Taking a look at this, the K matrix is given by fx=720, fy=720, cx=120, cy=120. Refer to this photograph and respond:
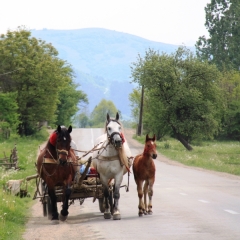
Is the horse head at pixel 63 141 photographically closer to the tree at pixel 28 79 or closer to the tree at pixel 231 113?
the tree at pixel 28 79

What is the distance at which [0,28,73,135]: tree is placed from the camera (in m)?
70.8

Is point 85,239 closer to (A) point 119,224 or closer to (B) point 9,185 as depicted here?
(A) point 119,224

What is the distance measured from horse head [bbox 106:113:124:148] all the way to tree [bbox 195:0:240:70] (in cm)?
9048

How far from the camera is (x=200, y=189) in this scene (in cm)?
2461

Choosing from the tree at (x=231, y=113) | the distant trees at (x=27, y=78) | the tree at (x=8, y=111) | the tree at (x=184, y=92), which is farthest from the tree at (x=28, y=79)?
the tree at (x=231, y=113)

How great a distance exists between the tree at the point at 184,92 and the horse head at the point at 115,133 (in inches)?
1809

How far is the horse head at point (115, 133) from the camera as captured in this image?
15008mm

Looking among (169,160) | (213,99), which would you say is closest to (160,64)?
(213,99)

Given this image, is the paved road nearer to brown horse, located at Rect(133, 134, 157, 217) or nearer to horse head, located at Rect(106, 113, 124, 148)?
brown horse, located at Rect(133, 134, 157, 217)

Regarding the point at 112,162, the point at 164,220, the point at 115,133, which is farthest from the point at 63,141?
the point at 164,220

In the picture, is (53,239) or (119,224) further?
(119,224)

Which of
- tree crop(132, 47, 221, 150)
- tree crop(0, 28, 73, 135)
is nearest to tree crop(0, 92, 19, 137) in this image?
tree crop(0, 28, 73, 135)

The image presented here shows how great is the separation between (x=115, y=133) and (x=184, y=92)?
46661 mm

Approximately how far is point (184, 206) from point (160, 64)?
45866 mm
